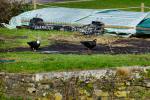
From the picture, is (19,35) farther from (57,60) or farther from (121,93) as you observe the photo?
(121,93)

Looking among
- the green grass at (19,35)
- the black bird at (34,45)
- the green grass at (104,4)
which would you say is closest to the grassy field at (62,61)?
the black bird at (34,45)

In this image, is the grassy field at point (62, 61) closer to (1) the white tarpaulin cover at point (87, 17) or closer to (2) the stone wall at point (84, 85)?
(2) the stone wall at point (84, 85)

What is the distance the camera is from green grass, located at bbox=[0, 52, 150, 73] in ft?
38.9

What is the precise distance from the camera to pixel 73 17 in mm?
20359

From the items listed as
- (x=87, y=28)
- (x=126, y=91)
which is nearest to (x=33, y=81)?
(x=126, y=91)

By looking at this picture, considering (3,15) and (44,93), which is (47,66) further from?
(3,15)

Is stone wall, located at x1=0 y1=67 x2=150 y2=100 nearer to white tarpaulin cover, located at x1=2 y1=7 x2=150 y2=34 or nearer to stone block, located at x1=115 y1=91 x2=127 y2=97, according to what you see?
stone block, located at x1=115 y1=91 x2=127 y2=97

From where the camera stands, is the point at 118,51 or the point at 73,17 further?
the point at 73,17

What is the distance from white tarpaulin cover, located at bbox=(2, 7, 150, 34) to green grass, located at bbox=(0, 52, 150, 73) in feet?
17.5

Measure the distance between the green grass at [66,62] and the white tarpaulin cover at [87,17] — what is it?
17.5 ft

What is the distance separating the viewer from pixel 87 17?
20.2 m

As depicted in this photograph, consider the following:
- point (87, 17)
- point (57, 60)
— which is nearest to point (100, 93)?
point (57, 60)

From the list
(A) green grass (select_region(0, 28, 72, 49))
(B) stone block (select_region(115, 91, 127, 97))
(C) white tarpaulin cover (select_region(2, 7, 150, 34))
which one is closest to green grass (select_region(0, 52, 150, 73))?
(B) stone block (select_region(115, 91, 127, 97))

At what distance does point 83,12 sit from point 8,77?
9.59m
